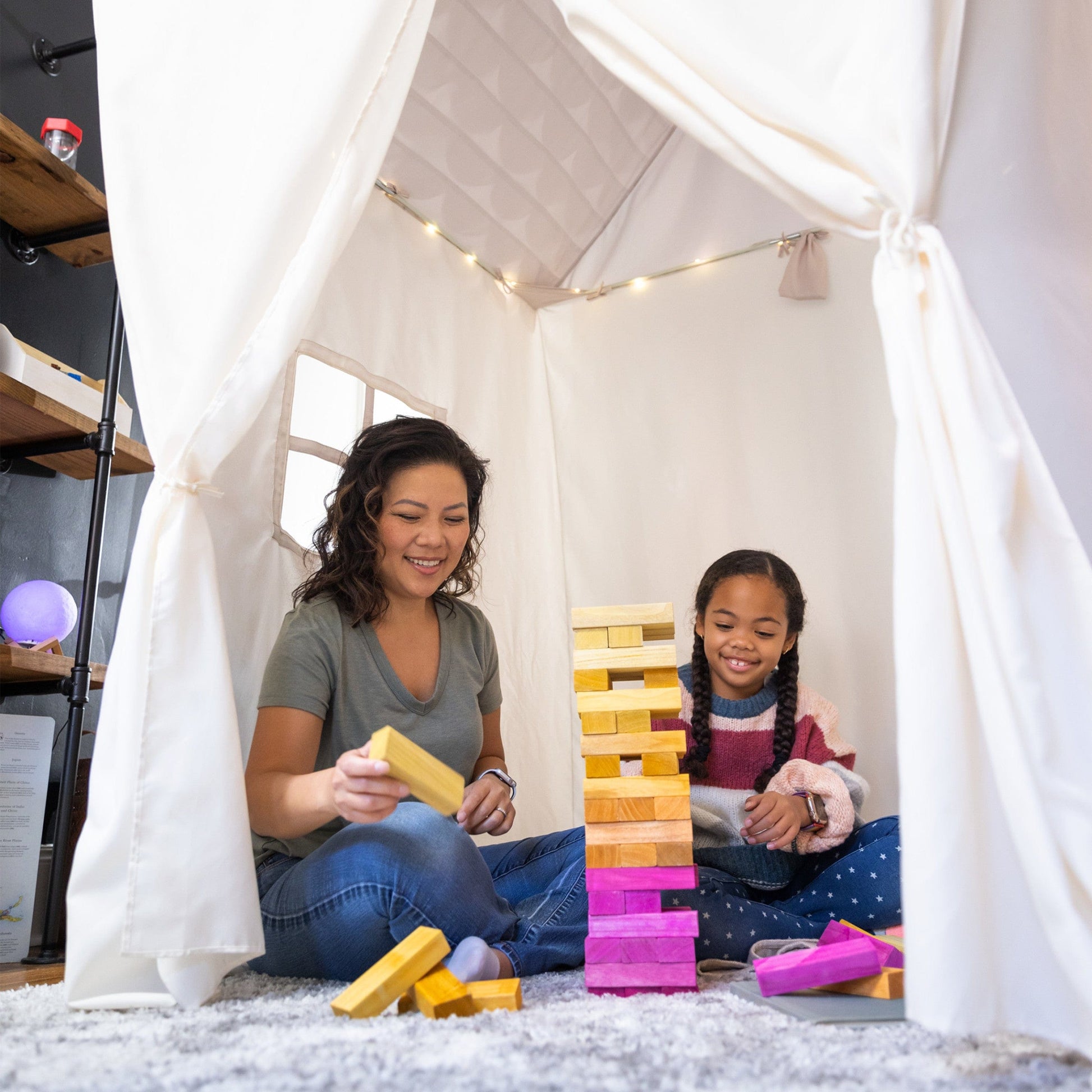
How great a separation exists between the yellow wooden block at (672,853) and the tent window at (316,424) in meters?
0.99

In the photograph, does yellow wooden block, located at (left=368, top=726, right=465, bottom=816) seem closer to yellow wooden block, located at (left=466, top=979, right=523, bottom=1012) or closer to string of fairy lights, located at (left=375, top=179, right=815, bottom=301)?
yellow wooden block, located at (left=466, top=979, right=523, bottom=1012)

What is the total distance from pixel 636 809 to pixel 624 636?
0.74 ft

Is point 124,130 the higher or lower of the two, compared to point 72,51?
lower

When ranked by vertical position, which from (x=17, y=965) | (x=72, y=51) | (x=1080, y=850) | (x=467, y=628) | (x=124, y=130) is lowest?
(x=17, y=965)

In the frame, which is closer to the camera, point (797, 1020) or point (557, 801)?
point (797, 1020)

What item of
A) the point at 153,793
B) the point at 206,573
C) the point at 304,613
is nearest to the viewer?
the point at 153,793

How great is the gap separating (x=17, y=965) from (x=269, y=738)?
639mm

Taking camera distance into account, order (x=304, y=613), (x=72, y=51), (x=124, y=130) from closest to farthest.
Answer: (x=124, y=130)
(x=304, y=613)
(x=72, y=51)

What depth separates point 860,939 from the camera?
120 centimetres

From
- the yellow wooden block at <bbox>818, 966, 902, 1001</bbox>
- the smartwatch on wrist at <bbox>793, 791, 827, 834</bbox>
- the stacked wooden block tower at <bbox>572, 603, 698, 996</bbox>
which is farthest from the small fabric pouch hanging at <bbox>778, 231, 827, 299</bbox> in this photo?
the yellow wooden block at <bbox>818, 966, 902, 1001</bbox>

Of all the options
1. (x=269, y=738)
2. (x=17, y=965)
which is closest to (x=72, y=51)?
(x=269, y=738)

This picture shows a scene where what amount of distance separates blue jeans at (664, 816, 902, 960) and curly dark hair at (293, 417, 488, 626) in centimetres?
70

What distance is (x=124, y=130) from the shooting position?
141cm

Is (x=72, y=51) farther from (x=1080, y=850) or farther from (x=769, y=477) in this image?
(x=1080, y=850)
